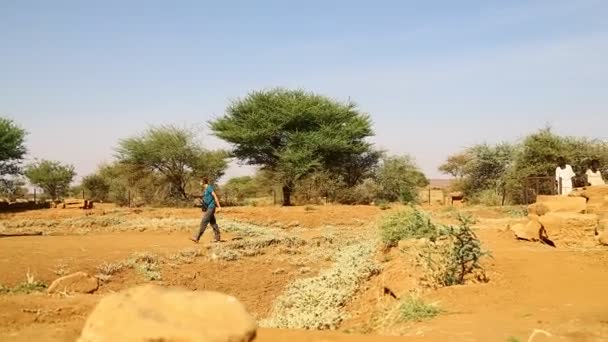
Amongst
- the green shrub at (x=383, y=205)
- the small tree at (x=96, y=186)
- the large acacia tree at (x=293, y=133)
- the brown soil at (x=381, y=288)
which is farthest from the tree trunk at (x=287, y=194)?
the brown soil at (x=381, y=288)

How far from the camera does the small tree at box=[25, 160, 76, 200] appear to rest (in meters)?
40.7

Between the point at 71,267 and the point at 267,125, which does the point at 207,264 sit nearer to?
the point at 71,267

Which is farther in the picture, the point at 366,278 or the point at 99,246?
the point at 99,246

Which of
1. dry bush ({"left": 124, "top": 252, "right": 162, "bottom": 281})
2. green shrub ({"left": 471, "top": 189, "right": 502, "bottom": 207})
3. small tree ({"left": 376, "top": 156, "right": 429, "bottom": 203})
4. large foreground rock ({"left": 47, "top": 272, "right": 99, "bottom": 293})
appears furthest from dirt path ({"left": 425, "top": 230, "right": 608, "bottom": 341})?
small tree ({"left": 376, "top": 156, "right": 429, "bottom": 203})

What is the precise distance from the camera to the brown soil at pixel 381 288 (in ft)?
18.1

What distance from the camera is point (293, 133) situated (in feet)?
104

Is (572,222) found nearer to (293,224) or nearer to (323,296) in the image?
(323,296)

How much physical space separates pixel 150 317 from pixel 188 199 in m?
28.4

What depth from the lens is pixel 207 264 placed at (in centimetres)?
1173

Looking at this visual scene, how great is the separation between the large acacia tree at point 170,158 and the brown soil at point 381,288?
16.8 m

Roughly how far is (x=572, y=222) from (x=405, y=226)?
10.3ft

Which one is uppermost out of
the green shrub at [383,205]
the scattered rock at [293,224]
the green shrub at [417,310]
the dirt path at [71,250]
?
the green shrub at [383,205]

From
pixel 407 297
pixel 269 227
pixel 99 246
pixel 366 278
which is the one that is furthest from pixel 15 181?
pixel 407 297

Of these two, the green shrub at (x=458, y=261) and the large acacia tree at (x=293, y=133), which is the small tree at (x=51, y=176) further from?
the green shrub at (x=458, y=261)
